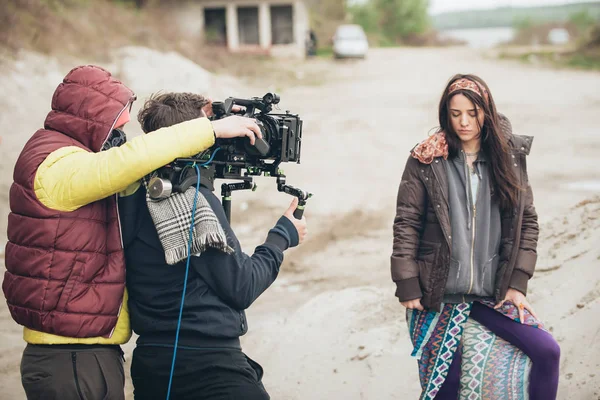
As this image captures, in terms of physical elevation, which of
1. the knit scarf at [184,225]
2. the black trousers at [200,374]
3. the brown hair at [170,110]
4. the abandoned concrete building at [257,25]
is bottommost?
the black trousers at [200,374]

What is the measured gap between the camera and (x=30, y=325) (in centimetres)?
231

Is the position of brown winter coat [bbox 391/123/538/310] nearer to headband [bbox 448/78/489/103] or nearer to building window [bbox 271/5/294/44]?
headband [bbox 448/78/489/103]

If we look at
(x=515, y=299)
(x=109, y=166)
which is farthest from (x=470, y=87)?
(x=109, y=166)

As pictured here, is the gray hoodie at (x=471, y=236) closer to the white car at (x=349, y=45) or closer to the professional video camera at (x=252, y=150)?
the professional video camera at (x=252, y=150)

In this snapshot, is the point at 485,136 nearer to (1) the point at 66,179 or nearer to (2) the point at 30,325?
(1) the point at 66,179

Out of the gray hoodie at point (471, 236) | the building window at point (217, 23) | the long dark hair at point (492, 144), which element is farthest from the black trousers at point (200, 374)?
the building window at point (217, 23)

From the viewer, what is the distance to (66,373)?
229 centimetres

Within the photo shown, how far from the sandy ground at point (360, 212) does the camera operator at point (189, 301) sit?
1.72m

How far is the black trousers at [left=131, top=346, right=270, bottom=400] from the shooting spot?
7.48ft

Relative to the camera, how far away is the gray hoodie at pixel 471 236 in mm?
2777

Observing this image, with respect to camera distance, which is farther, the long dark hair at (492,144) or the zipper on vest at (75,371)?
the long dark hair at (492,144)

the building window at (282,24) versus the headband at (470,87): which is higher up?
the building window at (282,24)

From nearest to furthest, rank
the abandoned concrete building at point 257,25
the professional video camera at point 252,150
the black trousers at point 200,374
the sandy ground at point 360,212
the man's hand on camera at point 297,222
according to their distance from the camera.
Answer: the black trousers at point 200,374
the professional video camera at point 252,150
the man's hand on camera at point 297,222
the sandy ground at point 360,212
the abandoned concrete building at point 257,25

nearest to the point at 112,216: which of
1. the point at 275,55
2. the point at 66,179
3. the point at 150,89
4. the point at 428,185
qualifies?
the point at 66,179
